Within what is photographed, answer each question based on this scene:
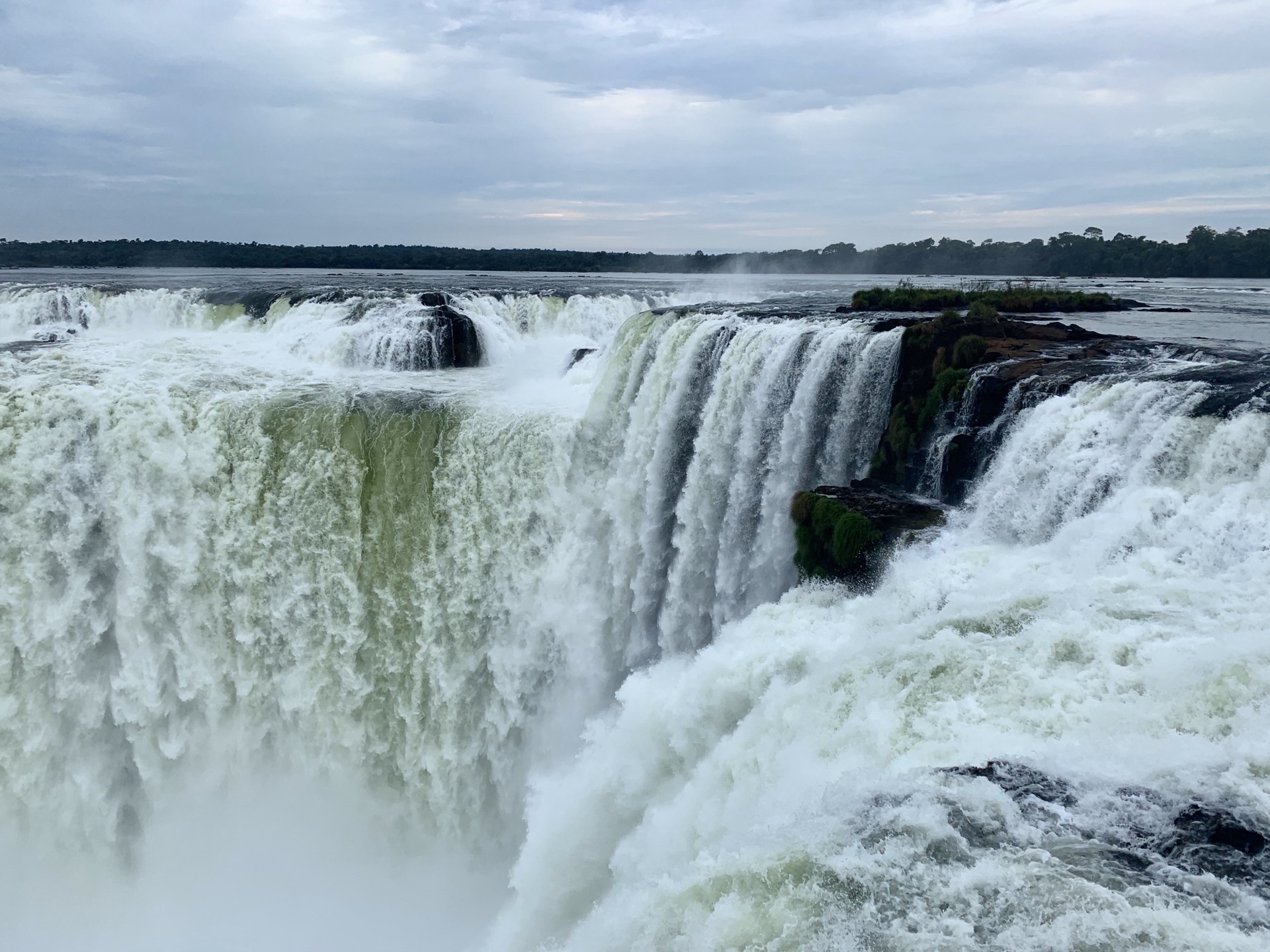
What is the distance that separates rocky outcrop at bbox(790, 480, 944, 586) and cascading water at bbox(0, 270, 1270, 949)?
0.38 m

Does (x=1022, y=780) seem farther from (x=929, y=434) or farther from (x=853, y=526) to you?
(x=929, y=434)

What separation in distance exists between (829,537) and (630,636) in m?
4.67

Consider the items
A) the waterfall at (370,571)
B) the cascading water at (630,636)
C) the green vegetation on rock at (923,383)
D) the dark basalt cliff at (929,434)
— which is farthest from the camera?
the waterfall at (370,571)

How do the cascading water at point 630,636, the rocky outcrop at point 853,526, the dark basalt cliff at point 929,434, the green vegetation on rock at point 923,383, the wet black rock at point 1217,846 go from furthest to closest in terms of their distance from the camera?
the green vegetation on rock at point 923,383
the dark basalt cliff at point 929,434
the rocky outcrop at point 853,526
the cascading water at point 630,636
the wet black rock at point 1217,846

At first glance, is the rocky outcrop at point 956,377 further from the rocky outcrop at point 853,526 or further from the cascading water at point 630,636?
the rocky outcrop at point 853,526

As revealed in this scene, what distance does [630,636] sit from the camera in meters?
13.2

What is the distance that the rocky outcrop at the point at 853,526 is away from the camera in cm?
864

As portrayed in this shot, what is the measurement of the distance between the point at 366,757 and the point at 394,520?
3.39 meters

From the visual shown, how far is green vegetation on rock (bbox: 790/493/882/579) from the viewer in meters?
8.74

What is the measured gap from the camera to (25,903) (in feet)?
39.2

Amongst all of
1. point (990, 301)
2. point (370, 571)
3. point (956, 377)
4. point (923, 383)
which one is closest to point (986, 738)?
point (956, 377)

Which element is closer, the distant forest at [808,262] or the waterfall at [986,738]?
the waterfall at [986,738]

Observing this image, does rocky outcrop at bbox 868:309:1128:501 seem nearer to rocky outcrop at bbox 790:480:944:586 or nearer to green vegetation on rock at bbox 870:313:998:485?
green vegetation on rock at bbox 870:313:998:485

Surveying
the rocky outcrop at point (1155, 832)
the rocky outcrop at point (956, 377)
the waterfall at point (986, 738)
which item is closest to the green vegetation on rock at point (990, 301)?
the rocky outcrop at point (956, 377)
